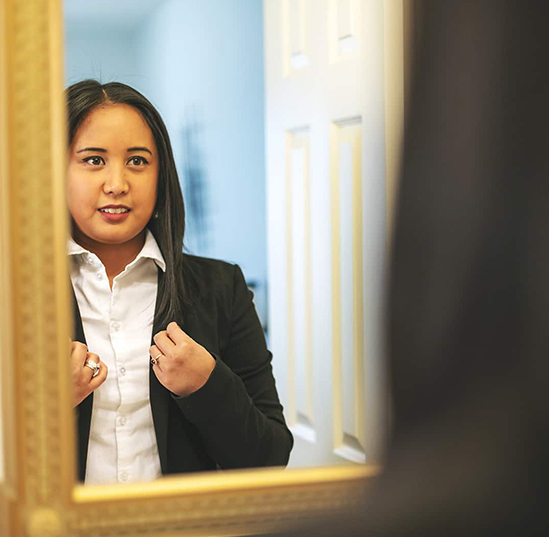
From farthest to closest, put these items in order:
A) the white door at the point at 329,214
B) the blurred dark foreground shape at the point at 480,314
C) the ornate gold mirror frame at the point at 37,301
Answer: the white door at the point at 329,214, the ornate gold mirror frame at the point at 37,301, the blurred dark foreground shape at the point at 480,314

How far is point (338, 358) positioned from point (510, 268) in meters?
0.32

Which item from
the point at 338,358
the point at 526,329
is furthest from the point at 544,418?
the point at 338,358

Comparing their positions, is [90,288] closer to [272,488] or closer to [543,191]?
[272,488]

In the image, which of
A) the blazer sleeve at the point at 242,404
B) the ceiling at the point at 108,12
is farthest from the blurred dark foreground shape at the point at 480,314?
the ceiling at the point at 108,12

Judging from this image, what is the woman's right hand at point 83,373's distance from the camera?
0.72m

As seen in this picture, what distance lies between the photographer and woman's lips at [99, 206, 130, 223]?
73 centimetres

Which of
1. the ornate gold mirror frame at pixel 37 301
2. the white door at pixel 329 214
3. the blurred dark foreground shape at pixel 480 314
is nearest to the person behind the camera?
the blurred dark foreground shape at pixel 480 314

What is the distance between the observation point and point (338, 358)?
2.66 feet

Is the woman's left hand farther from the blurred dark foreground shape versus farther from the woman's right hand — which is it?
the blurred dark foreground shape

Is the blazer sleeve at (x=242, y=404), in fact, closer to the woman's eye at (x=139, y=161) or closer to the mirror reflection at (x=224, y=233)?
the mirror reflection at (x=224, y=233)

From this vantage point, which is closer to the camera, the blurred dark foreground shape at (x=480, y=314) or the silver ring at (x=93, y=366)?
the blurred dark foreground shape at (x=480, y=314)

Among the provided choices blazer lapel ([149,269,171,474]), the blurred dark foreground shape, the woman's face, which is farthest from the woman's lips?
the blurred dark foreground shape

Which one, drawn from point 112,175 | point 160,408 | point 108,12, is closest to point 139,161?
point 112,175

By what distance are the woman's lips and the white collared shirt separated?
34 mm
